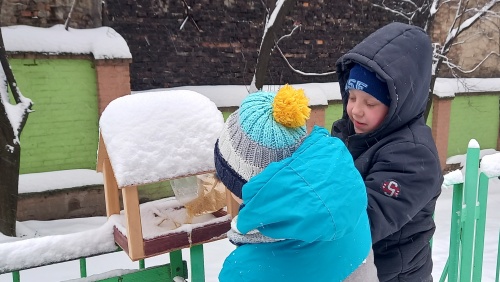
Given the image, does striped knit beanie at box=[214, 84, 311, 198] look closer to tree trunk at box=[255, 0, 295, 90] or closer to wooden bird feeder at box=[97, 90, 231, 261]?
wooden bird feeder at box=[97, 90, 231, 261]

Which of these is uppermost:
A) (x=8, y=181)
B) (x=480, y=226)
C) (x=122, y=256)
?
(x=480, y=226)

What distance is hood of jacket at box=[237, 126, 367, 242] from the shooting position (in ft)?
2.85

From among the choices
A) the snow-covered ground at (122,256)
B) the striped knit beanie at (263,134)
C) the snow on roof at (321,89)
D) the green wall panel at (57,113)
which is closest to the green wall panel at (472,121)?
the snow on roof at (321,89)

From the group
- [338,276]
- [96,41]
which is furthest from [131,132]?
[96,41]

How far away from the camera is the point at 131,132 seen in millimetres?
1379

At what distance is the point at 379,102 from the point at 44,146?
17.7ft

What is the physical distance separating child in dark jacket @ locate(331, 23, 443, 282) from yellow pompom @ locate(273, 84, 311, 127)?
1.34 ft

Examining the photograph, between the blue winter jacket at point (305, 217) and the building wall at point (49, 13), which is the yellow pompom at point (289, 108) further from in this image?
the building wall at point (49, 13)

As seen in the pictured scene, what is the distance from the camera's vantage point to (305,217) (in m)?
0.86

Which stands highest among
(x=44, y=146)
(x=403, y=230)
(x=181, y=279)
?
(x=403, y=230)

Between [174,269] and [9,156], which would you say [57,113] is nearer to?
[9,156]

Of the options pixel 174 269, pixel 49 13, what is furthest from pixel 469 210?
pixel 49 13

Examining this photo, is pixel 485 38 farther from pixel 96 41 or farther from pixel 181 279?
pixel 181 279

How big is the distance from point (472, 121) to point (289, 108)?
999cm
